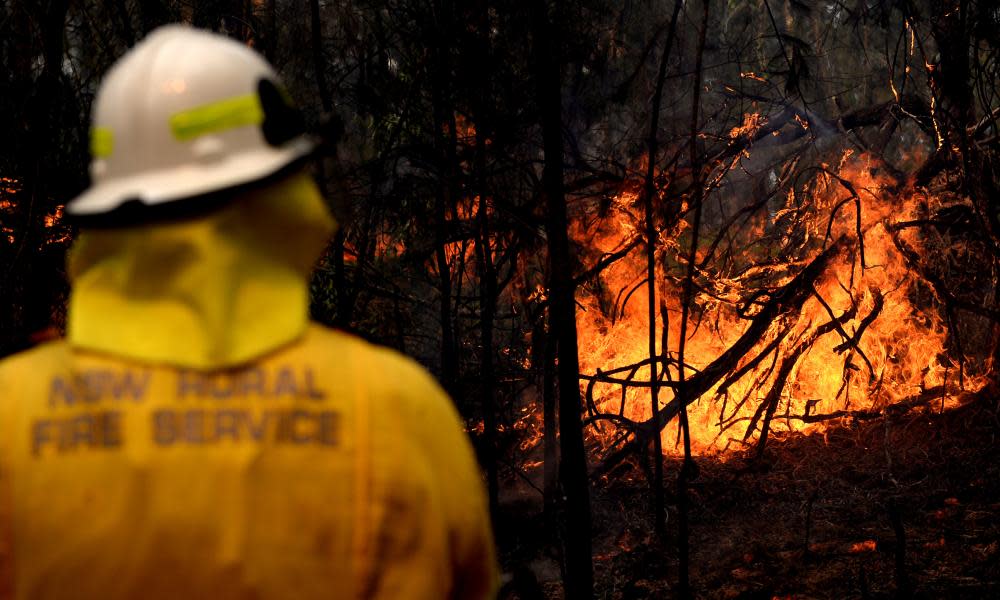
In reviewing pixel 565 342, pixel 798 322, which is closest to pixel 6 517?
pixel 565 342

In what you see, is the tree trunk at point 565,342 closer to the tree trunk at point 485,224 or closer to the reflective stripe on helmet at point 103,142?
the tree trunk at point 485,224

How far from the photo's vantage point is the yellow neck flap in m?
1.27

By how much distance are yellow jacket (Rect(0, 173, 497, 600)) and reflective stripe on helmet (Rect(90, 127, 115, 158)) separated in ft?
0.50

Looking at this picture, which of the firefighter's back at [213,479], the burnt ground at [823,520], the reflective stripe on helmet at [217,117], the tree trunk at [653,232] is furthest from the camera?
the burnt ground at [823,520]

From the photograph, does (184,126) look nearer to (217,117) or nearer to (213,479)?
(217,117)

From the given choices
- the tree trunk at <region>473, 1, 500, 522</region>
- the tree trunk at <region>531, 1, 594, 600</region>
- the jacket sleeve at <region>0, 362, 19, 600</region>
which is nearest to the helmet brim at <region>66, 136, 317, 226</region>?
the jacket sleeve at <region>0, 362, 19, 600</region>

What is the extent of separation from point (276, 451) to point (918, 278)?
6912 mm

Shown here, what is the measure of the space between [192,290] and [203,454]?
9.1 inches

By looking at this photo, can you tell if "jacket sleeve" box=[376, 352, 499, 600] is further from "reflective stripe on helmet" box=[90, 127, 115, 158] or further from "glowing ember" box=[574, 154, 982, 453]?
"glowing ember" box=[574, 154, 982, 453]

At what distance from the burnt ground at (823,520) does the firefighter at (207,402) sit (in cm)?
A: 376

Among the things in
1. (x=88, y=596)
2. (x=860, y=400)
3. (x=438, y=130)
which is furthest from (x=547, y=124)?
(x=860, y=400)

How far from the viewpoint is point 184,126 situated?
1.33 meters

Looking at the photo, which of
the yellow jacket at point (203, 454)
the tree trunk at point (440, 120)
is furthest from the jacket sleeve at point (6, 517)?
the tree trunk at point (440, 120)

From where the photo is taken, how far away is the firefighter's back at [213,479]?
4.06 ft
